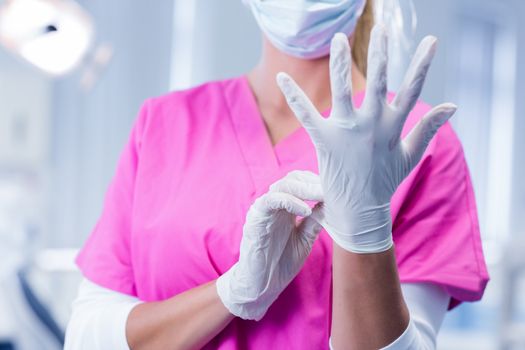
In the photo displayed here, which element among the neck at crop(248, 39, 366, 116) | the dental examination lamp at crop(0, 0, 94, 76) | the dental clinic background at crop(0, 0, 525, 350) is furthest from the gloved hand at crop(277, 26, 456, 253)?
the dental clinic background at crop(0, 0, 525, 350)

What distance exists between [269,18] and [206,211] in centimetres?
28

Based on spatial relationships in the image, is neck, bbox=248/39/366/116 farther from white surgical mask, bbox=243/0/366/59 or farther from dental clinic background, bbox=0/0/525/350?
dental clinic background, bbox=0/0/525/350

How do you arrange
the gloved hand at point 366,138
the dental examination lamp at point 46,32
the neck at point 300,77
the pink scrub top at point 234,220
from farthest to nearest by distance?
the dental examination lamp at point 46,32
the neck at point 300,77
the pink scrub top at point 234,220
the gloved hand at point 366,138

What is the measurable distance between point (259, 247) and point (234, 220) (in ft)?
0.38

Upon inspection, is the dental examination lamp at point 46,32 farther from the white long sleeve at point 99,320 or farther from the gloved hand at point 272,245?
the gloved hand at point 272,245

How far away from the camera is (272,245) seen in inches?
33.1

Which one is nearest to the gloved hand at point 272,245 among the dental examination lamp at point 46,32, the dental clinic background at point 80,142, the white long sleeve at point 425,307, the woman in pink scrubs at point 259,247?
the woman in pink scrubs at point 259,247

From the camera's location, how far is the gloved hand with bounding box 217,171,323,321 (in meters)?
0.81

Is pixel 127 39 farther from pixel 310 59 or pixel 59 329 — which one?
pixel 310 59

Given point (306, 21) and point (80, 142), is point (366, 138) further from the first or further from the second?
point (80, 142)

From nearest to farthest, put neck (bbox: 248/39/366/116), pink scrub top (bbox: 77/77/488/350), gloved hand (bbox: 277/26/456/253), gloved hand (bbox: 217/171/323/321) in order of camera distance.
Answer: gloved hand (bbox: 277/26/456/253) → gloved hand (bbox: 217/171/323/321) → pink scrub top (bbox: 77/77/488/350) → neck (bbox: 248/39/366/116)

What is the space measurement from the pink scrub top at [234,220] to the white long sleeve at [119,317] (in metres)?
0.02

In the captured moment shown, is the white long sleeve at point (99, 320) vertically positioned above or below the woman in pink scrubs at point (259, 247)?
below

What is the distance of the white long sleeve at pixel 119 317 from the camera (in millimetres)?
898
